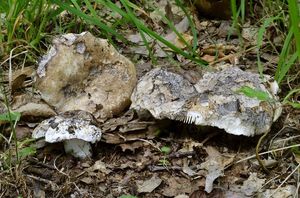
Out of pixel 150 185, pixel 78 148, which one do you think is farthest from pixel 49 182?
pixel 150 185

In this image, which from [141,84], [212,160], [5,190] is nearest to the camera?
[5,190]

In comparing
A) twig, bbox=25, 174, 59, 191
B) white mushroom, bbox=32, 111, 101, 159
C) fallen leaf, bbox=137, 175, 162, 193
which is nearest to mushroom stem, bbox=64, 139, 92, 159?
white mushroom, bbox=32, 111, 101, 159

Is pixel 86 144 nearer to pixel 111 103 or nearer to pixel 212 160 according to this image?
pixel 111 103

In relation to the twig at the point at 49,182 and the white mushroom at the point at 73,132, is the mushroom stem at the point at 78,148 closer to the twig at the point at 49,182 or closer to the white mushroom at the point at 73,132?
the white mushroom at the point at 73,132

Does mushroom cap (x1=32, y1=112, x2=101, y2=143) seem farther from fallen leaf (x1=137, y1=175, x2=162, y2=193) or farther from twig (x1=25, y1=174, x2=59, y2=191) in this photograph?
fallen leaf (x1=137, y1=175, x2=162, y2=193)

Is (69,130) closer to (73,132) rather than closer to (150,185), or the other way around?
(73,132)

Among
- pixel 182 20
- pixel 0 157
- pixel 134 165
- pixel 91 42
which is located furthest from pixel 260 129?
pixel 182 20
